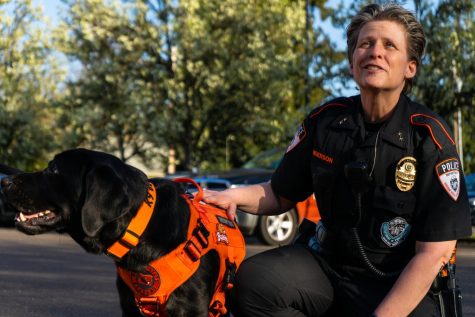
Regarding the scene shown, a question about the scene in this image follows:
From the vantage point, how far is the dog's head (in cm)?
358

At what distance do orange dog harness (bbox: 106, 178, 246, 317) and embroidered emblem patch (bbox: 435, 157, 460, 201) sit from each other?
3.52ft

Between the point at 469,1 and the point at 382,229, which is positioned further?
the point at 469,1

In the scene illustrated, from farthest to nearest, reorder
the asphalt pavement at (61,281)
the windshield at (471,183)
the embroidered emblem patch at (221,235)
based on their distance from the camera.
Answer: the windshield at (471,183) < the asphalt pavement at (61,281) < the embroidered emblem patch at (221,235)

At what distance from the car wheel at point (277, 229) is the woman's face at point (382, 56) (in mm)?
8792

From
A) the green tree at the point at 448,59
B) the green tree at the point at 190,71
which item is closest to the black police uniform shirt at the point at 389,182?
the green tree at the point at 448,59

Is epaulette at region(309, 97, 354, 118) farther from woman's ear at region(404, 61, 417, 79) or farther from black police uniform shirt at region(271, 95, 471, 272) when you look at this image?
woman's ear at region(404, 61, 417, 79)

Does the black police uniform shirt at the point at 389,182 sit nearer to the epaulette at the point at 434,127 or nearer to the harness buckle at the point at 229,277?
the epaulette at the point at 434,127

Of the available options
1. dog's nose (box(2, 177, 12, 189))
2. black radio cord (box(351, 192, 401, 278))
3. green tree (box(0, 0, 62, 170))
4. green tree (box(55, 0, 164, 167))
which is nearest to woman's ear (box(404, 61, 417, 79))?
black radio cord (box(351, 192, 401, 278))

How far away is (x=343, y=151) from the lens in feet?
12.0

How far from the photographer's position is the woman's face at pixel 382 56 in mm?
3488

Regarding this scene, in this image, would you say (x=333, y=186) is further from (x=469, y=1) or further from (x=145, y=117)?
(x=145, y=117)

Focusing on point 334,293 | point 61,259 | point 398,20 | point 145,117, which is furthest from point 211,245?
point 145,117

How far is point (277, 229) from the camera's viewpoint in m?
12.4

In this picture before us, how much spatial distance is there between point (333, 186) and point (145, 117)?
22.9 meters
